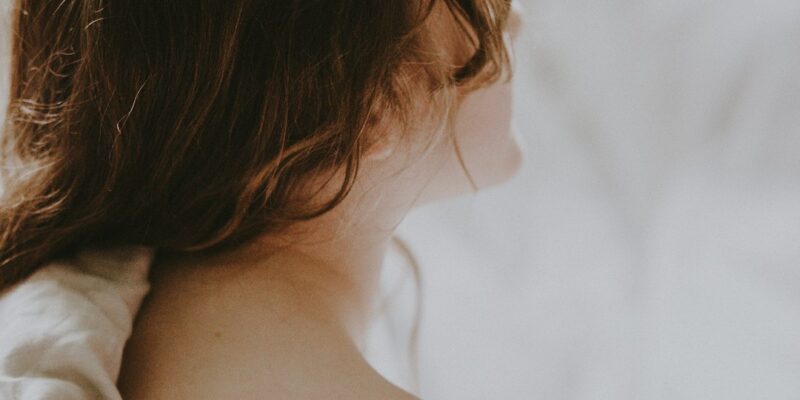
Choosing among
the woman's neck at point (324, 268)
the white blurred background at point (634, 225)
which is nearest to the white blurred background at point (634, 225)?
the white blurred background at point (634, 225)

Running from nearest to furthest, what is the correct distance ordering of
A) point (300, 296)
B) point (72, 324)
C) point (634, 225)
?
point (72, 324)
point (300, 296)
point (634, 225)

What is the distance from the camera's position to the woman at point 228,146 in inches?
22.0

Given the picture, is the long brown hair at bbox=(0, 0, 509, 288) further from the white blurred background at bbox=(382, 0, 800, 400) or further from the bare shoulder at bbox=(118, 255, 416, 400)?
the white blurred background at bbox=(382, 0, 800, 400)

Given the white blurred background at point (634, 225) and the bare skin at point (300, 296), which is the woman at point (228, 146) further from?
the white blurred background at point (634, 225)

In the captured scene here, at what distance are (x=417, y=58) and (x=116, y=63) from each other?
0.20 m

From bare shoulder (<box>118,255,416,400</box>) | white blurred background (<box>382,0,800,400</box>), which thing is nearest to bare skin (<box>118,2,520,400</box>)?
bare shoulder (<box>118,255,416,400</box>)

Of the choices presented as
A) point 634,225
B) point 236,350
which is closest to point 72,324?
point 236,350

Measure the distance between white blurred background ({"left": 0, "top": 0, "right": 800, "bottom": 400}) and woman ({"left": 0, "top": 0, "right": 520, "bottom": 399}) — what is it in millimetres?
454

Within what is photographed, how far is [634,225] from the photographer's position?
3.93 ft

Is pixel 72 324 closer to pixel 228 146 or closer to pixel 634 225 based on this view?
pixel 228 146

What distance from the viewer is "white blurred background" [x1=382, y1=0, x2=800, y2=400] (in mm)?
1008

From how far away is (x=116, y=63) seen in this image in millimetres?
565

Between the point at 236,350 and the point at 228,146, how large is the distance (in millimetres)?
134

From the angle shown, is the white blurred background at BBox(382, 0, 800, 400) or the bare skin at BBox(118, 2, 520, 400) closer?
the bare skin at BBox(118, 2, 520, 400)
